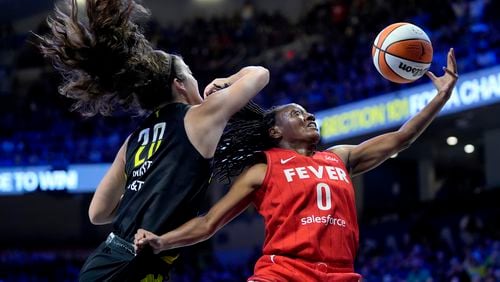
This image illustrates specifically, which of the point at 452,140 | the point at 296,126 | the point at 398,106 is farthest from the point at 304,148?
the point at 452,140

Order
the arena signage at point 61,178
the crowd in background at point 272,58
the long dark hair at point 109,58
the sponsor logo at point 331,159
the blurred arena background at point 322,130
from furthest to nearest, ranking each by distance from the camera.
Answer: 1. the arena signage at point 61,178
2. the crowd in background at point 272,58
3. the blurred arena background at point 322,130
4. the sponsor logo at point 331,159
5. the long dark hair at point 109,58

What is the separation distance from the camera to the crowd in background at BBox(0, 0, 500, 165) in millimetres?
14172

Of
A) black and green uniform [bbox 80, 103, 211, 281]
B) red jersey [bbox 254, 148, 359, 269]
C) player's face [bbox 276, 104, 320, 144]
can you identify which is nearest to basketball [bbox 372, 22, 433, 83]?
player's face [bbox 276, 104, 320, 144]

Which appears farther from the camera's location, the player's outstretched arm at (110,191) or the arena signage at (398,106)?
the arena signage at (398,106)

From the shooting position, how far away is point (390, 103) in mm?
13992

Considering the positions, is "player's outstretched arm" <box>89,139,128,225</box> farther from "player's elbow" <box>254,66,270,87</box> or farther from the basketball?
the basketball

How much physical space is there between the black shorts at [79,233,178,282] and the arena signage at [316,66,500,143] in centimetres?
927

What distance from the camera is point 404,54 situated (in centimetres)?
457

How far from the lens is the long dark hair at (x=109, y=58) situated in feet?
11.5

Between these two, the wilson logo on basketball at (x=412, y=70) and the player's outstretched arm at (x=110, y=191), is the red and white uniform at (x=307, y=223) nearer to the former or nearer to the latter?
the player's outstretched arm at (x=110, y=191)

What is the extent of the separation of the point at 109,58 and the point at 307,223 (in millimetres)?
1181

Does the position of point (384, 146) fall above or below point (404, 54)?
below

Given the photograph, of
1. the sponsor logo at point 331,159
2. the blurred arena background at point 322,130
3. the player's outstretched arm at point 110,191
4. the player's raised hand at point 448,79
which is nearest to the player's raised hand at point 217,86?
Result: the player's outstretched arm at point 110,191

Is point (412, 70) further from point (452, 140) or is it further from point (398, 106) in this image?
point (452, 140)
